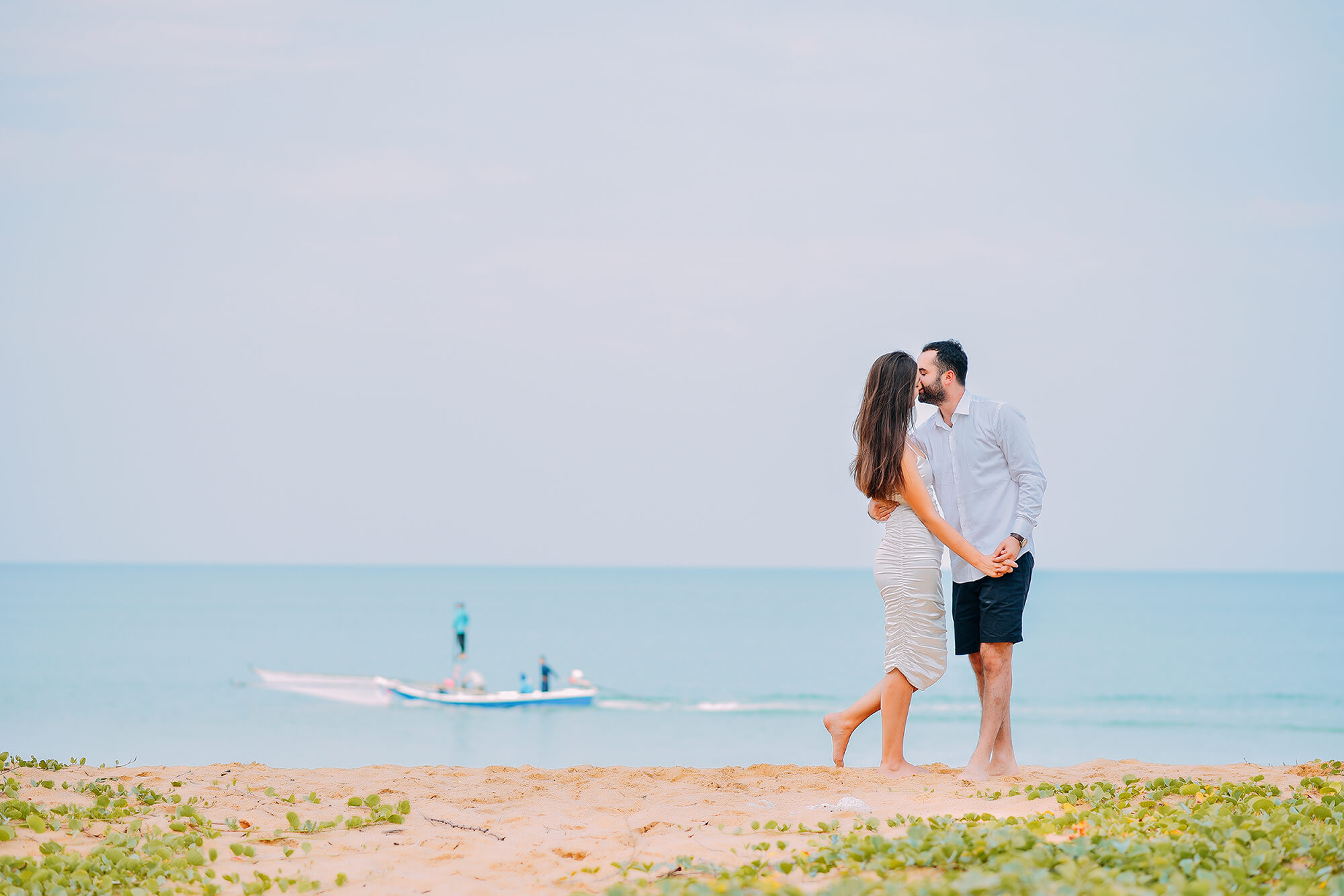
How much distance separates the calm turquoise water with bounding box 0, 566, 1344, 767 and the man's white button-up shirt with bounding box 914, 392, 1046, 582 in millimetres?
7647

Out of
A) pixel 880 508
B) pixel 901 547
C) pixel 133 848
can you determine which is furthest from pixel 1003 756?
pixel 133 848

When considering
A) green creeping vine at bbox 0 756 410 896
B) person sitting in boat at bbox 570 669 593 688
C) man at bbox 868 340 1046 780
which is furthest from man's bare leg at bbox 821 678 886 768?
person sitting in boat at bbox 570 669 593 688

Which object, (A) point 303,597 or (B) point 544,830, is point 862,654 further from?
(A) point 303,597

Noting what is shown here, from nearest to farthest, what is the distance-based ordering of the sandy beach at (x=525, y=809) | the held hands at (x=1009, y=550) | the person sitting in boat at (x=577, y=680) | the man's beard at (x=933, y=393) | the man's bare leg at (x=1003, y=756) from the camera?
1. the sandy beach at (x=525, y=809)
2. the held hands at (x=1009, y=550)
3. the man's bare leg at (x=1003, y=756)
4. the man's beard at (x=933, y=393)
5. the person sitting in boat at (x=577, y=680)

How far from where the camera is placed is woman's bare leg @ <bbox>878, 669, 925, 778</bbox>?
5305 millimetres

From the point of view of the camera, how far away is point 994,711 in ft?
16.7

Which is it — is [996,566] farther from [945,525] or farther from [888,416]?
[888,416]

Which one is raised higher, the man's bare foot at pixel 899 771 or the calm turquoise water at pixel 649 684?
the man's bare foot at pixel 899 771

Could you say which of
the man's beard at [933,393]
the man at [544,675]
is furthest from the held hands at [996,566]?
the man at [544,675]

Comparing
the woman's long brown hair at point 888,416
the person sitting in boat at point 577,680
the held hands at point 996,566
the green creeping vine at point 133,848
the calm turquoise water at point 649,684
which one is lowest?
the calm turquoise water at point 649,684

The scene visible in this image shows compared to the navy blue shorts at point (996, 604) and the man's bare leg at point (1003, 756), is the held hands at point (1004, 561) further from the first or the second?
the man's bare leg at point (1003, 756)

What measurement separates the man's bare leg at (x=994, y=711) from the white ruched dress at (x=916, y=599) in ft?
0.87

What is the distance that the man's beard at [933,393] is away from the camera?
5.29 meters

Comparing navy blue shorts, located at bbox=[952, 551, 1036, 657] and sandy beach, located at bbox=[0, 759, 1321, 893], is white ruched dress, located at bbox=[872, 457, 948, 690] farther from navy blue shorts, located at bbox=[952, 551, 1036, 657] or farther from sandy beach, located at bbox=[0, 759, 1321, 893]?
sandy beach, located at bbox=[0, 759, 1321, 893]
